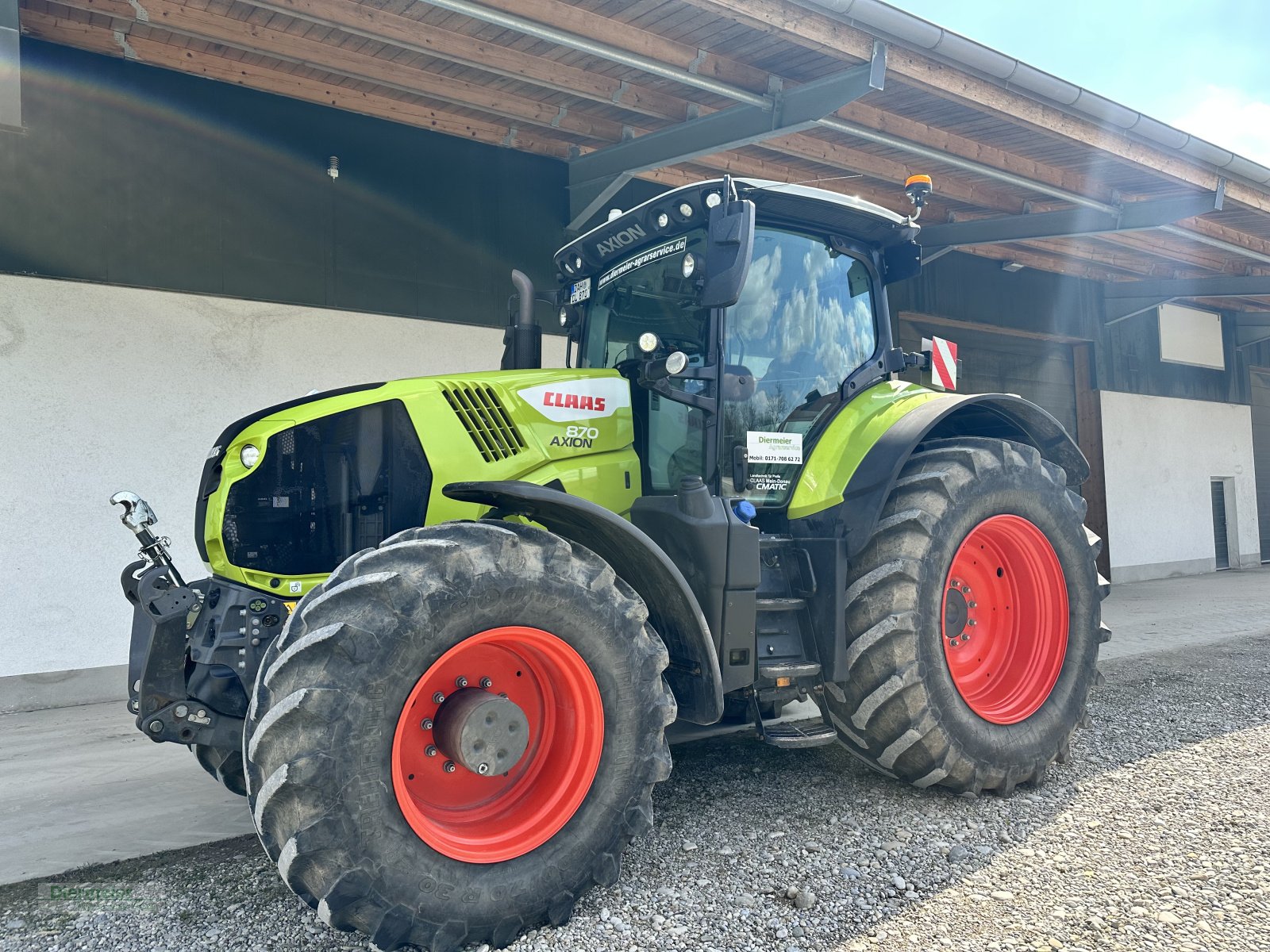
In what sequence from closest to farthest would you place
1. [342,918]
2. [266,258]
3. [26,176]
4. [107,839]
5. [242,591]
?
[342,918]
[242,591]
[107,839]
[26,176]
[266,258]

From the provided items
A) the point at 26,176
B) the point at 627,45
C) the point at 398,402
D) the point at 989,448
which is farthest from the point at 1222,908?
the point at 26,176

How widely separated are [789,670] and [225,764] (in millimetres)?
2088

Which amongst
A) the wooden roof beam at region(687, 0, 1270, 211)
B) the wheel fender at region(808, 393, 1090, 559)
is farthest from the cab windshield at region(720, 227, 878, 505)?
the wooden roof beam at region(687, 0, 1270, 211)

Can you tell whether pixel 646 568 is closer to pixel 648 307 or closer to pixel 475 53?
pixel 648 307

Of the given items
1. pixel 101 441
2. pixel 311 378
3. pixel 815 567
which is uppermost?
pixel 311 378

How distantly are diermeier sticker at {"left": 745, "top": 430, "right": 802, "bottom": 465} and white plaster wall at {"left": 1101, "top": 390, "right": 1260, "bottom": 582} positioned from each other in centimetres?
1172

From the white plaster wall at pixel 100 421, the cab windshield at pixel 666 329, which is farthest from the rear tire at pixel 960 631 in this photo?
the white plaster wall at pixel 100 421

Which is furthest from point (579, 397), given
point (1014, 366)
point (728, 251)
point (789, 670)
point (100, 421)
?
point (1014, 366)

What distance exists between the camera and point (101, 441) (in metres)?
6.42

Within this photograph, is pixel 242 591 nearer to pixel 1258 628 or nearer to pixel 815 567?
pixel 815 567

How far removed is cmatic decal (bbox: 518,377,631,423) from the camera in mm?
3344

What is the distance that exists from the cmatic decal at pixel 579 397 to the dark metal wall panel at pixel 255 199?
4501 millimetres

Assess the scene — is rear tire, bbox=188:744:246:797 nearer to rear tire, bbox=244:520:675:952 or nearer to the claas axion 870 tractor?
the claas axion 870 tractor

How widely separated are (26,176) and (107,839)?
191 inches
